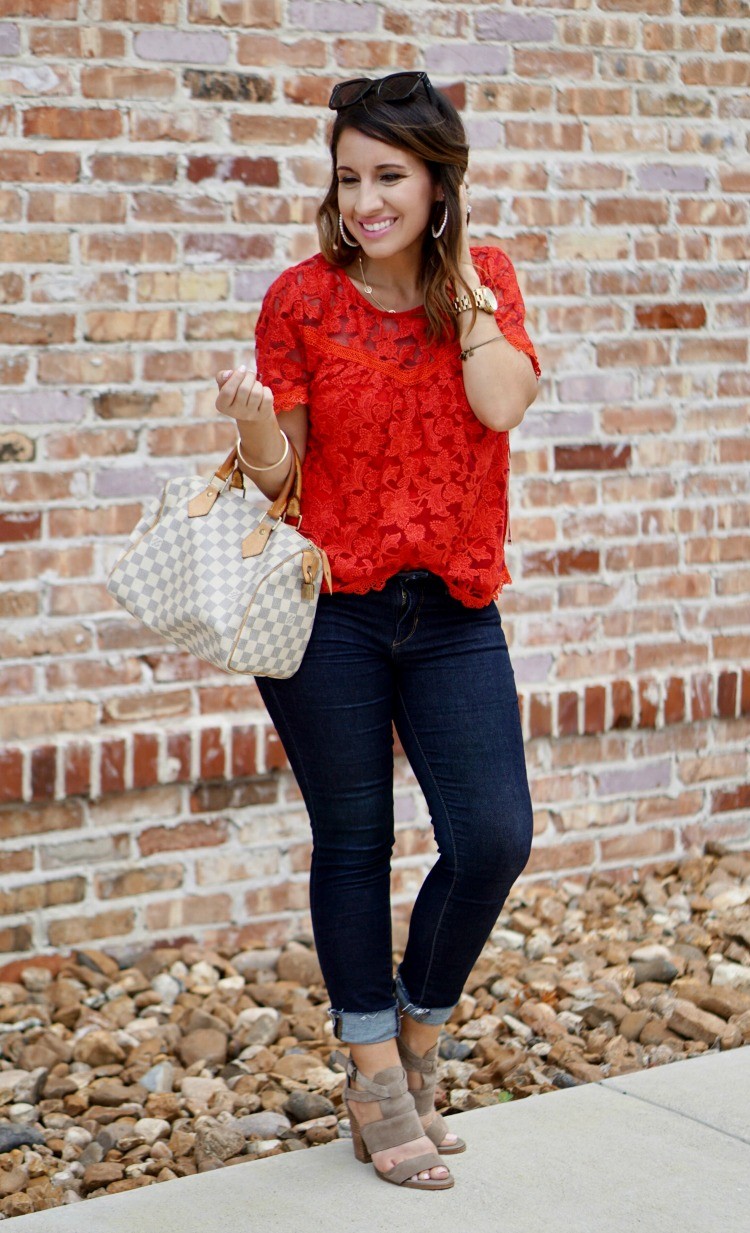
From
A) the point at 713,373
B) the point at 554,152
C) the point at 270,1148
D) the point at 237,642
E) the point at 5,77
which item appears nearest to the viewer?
the point at 237,642

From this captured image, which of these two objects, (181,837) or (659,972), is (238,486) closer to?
(181,837)

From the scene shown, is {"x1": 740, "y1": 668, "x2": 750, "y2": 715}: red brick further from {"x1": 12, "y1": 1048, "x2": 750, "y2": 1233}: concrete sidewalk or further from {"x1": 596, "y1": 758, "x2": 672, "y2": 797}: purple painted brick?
{"x1": 12, "y1": 1048, "x2": 750, "y2": 1233}: concrete sidewalk

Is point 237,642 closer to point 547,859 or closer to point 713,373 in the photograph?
point 547,859

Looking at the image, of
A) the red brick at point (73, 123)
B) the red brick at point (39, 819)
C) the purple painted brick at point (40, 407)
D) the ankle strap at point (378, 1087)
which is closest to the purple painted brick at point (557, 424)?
the purple painted brick at point (40, 407)

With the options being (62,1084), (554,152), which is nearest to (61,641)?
(62,1084)

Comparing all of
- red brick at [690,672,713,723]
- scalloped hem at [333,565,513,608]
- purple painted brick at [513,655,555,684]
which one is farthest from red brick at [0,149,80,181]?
red brick at [690,672,713,723]

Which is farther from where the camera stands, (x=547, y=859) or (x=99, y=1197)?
(x=547, y=859)

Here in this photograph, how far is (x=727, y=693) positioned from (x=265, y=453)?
2.36 m

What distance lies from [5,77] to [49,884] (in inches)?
72.9

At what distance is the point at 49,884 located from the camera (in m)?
3.62

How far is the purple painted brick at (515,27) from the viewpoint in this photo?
3.89m

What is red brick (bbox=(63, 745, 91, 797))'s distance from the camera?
3.55 meters

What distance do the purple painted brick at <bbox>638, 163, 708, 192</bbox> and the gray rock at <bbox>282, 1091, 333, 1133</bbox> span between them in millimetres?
2529

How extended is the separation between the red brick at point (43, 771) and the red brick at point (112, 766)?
0.11 m
